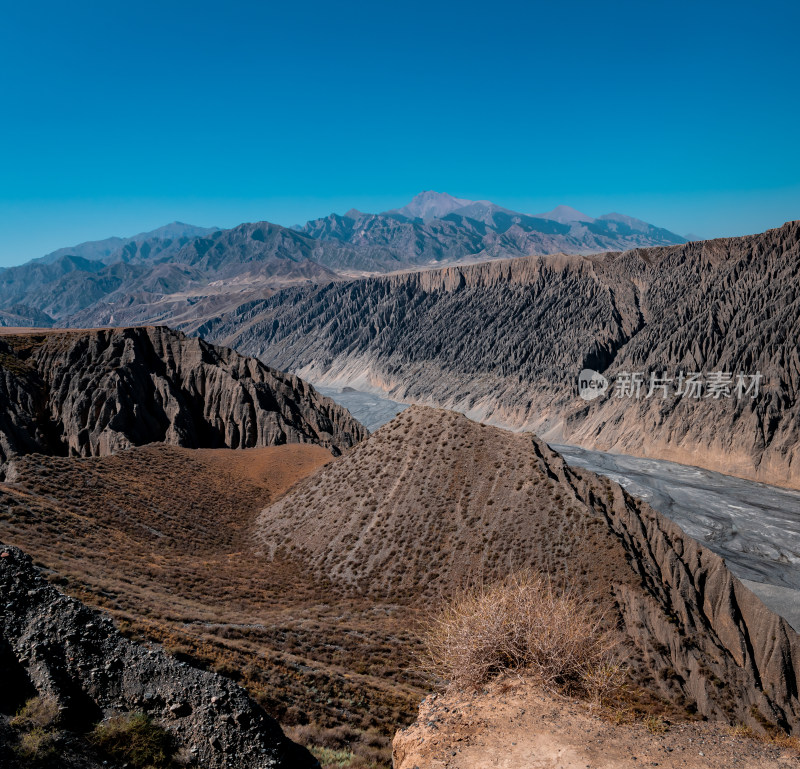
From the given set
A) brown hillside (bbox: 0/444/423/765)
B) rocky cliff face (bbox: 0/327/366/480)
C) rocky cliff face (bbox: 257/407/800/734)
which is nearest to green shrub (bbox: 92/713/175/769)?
brown hillside (bbox: 0/444/423/765)

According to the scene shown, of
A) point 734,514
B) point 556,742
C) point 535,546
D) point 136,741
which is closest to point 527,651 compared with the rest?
point 556,742

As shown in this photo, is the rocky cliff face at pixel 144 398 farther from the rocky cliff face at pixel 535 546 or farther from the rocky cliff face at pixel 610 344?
the rocky cliff face at pixel 610 344

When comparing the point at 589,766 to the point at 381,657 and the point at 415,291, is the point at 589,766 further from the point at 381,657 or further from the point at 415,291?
the point at 415,291

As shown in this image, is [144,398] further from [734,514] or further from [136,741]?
[734,514]

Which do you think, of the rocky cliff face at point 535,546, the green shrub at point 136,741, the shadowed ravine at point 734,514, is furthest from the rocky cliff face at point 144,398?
the green shrub at point 136,741

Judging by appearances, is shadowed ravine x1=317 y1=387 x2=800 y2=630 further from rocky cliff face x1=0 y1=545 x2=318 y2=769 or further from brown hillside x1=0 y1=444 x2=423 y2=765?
rocky cliff face x1=0 y1=545 x2=318 y2=769

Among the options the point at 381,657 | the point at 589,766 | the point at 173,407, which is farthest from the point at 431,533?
the point at 173,407

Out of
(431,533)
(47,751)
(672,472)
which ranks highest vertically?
(47,751)
